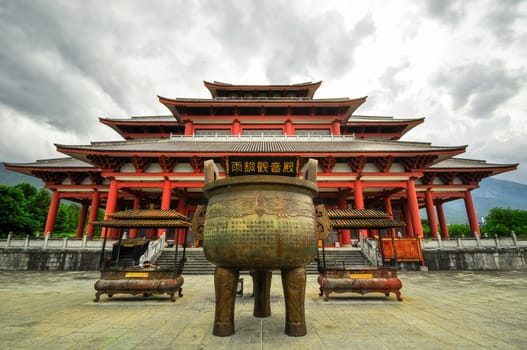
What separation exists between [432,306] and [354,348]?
3.20m

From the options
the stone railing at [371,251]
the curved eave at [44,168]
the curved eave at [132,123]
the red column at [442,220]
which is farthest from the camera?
the curved eave at [132,123]

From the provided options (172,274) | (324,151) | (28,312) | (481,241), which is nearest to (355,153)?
(324,151)

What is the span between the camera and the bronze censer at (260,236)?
264 cm

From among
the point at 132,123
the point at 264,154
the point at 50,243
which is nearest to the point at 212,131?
the point at 132,123

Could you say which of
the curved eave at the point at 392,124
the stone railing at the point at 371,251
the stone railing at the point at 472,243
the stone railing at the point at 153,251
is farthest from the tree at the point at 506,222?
the stone railing at the point at 153,251

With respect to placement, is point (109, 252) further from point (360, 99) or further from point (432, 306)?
point (360, 99)

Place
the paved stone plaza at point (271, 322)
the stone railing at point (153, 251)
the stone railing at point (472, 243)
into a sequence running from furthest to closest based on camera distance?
the stone railing at point (472, 243)
the stone railing at point (153, 251)
the paved stone plaza at point (271, 322)

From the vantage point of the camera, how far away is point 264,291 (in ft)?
12.3

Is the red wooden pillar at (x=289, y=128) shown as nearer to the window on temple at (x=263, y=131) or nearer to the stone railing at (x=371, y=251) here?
the window on temple at (x=263, y=131)

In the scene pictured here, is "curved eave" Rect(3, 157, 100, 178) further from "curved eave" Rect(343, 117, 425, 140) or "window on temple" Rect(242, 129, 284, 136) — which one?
"curved eave" Rect(343, 117, 425, 140)

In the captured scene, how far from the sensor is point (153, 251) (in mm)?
10570

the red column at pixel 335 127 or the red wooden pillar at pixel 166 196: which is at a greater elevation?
the red column at pixel 335 127

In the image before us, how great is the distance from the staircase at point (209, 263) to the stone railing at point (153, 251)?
271mm

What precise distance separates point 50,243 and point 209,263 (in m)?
8.30
